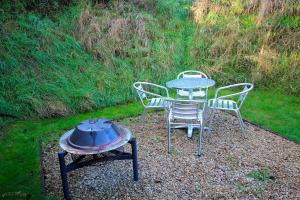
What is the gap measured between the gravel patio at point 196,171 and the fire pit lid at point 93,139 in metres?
0.57

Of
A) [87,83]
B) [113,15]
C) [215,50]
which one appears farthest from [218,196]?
[113,15]

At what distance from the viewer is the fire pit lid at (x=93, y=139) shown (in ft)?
10.8

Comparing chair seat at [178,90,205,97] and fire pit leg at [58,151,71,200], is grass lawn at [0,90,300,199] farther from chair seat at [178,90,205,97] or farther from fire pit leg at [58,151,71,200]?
chair seat at [178,90,205,97]

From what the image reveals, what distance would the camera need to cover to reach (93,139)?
10.9ft

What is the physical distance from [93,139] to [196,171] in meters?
1.35

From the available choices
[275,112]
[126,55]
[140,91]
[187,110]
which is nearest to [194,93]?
[140,91]

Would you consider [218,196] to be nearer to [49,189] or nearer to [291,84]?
[49,189]

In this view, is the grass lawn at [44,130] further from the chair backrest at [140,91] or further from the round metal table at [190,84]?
the round metal table at [190,84]

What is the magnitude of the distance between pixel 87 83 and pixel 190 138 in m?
2.74

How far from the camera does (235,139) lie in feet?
15.7

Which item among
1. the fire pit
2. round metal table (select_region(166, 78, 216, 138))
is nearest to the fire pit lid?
the fire pit

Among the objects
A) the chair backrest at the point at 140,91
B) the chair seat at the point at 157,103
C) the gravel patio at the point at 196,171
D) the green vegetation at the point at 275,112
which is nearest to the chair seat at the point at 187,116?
the gravel patio at the point at 196,171

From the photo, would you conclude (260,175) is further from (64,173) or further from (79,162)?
(64,173)

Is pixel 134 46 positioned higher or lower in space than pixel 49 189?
higher
